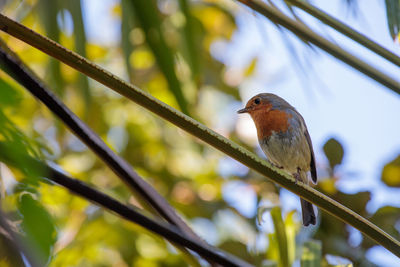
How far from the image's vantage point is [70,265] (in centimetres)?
295

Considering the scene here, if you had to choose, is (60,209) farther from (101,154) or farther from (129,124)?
(101,154)

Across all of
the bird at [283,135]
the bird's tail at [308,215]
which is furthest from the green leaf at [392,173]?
the bird at [283,135]

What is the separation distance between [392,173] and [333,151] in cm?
39

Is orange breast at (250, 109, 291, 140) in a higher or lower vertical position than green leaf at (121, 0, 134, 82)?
higher

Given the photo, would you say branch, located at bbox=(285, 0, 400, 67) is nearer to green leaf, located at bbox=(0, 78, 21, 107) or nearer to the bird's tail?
green leaf, located at bbox=(0, 78, 21, 107)

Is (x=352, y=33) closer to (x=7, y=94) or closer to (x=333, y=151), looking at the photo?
(x=7, y=94)

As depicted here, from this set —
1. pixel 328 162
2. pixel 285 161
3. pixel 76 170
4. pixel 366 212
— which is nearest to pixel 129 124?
pixel 76 170

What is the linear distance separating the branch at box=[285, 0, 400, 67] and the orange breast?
7.28 feet

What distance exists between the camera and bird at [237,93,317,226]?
3523 millimetres

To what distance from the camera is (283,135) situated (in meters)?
3.53

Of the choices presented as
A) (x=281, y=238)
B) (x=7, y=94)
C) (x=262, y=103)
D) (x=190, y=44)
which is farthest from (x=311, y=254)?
(x=262, y=103)

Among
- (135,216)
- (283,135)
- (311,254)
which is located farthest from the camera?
(283,135)

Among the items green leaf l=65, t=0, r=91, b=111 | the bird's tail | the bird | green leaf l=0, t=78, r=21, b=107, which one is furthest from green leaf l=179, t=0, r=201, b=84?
green leaf l=0, t=78, r=21, b=107

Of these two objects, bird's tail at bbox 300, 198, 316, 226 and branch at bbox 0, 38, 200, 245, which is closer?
branch at bbox 0, 38, 200, 245
